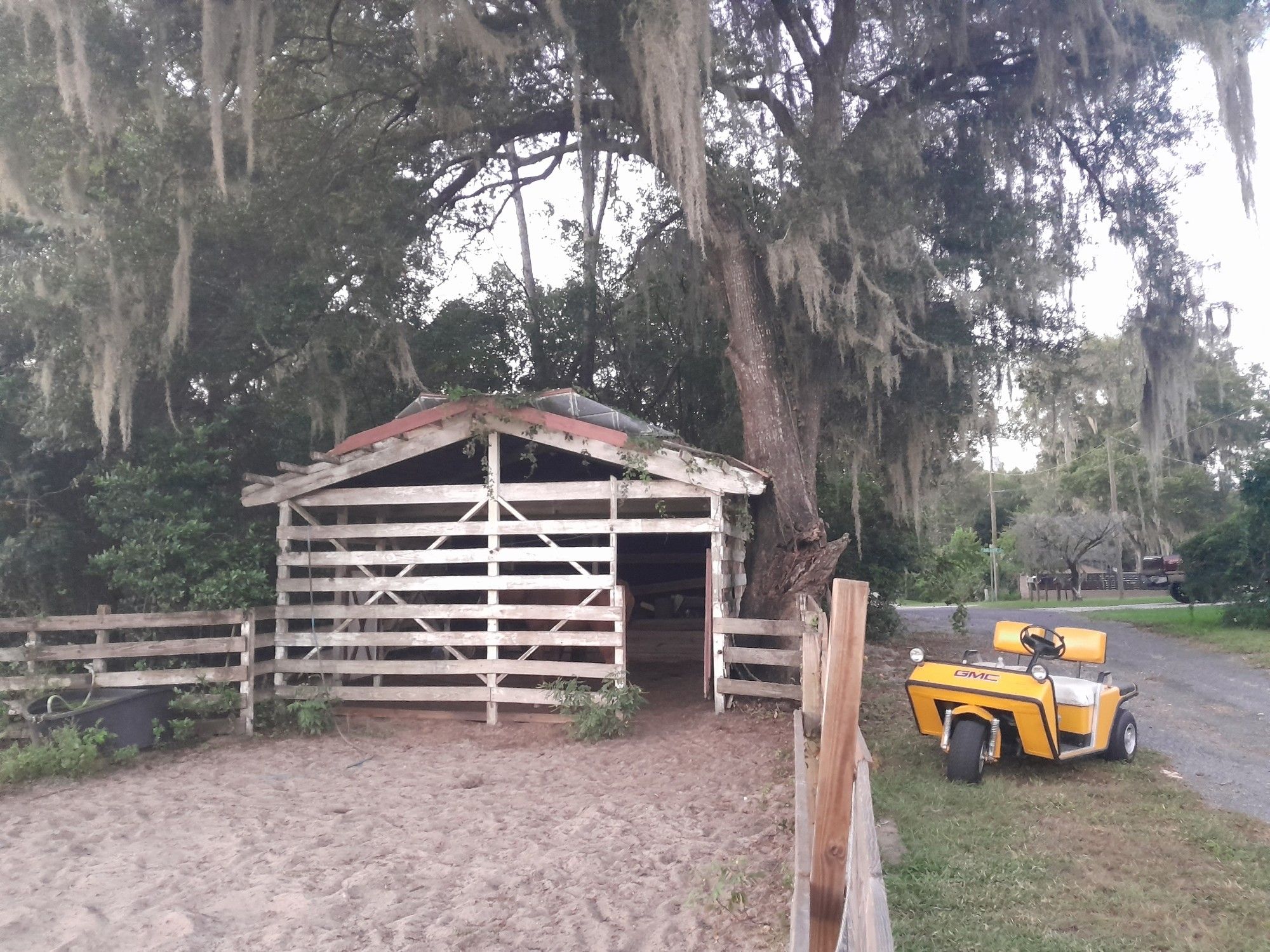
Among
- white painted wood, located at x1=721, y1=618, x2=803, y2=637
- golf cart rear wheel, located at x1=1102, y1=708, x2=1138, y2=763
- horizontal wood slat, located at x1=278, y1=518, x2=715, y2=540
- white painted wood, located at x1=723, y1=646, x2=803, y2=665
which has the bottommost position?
golf cart rear wheel, located at x1=1102, y1=708, x2=1138, y2=763

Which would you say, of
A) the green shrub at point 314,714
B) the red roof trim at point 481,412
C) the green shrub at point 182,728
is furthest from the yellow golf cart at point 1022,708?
the green shrub at point 182,728

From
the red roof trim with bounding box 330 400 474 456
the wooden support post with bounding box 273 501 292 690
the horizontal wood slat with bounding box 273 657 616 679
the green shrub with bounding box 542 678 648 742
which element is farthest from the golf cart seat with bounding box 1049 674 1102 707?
the wooden support post with bounding box 273 501 292 690

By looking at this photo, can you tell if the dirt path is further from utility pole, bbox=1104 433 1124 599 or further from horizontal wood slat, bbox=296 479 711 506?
utility pole, bbox=1104 433 1124 599

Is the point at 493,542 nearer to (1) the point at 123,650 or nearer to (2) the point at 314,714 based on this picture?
(2) the point at 314,714

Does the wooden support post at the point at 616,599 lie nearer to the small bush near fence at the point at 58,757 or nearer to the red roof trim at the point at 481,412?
the red roof trim at the point at 481,412

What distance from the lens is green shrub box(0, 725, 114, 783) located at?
779 centimetres

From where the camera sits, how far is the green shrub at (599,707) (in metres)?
9.19

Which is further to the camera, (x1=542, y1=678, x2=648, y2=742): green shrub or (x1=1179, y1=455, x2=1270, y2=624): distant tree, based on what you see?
(x1=1179, y1=455, x2=1270, y2=624): distant tree

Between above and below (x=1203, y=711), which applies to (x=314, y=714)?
above

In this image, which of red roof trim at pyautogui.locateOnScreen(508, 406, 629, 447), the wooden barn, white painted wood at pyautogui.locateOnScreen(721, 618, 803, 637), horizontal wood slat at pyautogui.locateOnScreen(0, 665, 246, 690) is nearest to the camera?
horizontal wood slat at pyautogui.locateOnScreen(0, 665, 246, 690)

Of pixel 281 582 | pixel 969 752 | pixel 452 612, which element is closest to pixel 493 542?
pixel 452 612

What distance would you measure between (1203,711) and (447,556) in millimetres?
8170

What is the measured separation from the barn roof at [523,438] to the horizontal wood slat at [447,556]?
2.29ft

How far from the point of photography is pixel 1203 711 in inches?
407
